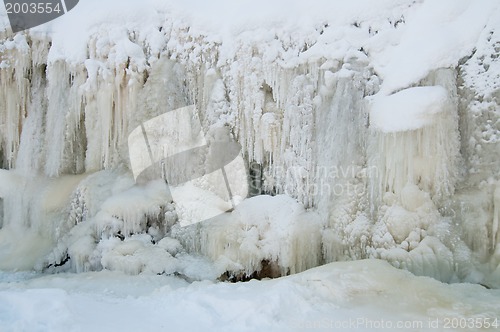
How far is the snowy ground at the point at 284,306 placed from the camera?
3.84 meters

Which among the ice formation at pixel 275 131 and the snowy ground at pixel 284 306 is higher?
the ice formation at pixel 275 131

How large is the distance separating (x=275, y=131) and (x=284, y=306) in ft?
9.87

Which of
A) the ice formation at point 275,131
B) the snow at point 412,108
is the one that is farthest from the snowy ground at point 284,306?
the snow at point 412,108

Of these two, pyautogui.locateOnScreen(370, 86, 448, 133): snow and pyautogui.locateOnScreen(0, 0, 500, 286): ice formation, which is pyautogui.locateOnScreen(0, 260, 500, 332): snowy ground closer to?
pyautogui.locateOnScreen(0, 0, 500, 286): ice formation

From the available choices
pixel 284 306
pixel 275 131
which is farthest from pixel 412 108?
pixel 284 306

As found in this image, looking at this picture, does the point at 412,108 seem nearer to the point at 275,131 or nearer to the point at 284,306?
the point at 275,131

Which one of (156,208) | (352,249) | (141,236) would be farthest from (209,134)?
(352,249)

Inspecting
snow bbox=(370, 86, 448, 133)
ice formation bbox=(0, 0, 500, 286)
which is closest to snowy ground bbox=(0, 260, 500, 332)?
ice formation bbox=(0, 0, 500, 286)

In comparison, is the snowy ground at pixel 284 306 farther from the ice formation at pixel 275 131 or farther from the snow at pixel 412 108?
the snow at pixel 412 108

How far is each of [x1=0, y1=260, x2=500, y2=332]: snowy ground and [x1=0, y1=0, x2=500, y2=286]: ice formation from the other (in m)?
0.75

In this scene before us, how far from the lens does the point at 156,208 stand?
6648 millimetres

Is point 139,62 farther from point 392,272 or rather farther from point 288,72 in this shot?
point 392,272

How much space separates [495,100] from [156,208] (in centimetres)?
474

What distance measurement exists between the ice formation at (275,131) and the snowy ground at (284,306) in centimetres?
75
